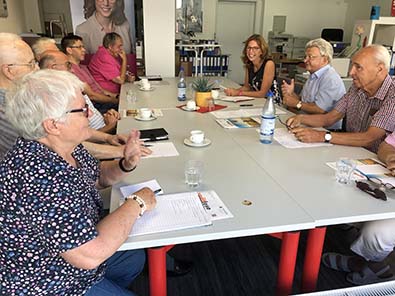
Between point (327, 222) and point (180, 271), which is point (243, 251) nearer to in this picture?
point (180, 271)

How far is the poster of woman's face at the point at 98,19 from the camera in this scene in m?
5.00

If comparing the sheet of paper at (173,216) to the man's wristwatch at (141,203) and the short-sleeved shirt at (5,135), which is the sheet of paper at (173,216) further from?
the short-sleeved shirt at (5,135)

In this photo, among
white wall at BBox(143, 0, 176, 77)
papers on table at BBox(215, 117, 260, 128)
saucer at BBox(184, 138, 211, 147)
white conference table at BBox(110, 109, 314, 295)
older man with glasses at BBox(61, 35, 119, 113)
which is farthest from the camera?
white wall at BBox(143, 0, 176, 77)

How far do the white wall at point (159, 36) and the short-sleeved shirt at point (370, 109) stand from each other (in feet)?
9.02

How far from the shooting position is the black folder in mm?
1878

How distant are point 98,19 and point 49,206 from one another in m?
4.75

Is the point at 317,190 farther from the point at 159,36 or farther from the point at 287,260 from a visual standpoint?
the point at 159,36

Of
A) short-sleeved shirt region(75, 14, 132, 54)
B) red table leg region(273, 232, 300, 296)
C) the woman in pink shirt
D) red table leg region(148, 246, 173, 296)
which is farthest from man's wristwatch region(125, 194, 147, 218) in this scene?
short-sleeved shirt region(75, 14, 132, 54)

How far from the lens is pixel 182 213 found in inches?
45.6

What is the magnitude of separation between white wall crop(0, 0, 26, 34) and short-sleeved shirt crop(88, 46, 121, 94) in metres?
2.25

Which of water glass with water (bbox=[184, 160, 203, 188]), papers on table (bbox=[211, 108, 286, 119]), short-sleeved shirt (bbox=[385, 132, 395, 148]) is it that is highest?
short-sleeved shirt (bbox=[385, 132, 395, 148])

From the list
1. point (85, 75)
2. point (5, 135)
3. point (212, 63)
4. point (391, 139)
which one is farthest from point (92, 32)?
point (391, 139)

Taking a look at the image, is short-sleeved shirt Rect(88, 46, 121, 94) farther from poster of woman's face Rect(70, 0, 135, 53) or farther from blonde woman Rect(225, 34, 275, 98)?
blonde woman Rect(225, 34, 275, 98)

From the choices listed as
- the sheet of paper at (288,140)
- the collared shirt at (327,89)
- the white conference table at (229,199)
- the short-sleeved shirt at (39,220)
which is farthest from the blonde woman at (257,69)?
the short-sleeved shirt at (39,220)
